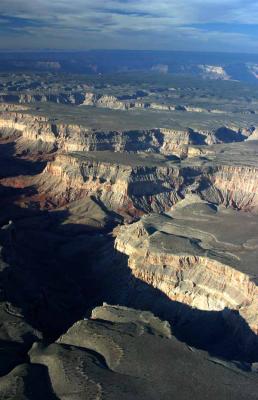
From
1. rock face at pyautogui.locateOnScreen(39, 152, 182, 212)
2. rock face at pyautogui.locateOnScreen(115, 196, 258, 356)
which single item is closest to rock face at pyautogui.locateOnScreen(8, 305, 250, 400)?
rock face at pyautogui.locateOnScreen(115, 196, 258, 356)

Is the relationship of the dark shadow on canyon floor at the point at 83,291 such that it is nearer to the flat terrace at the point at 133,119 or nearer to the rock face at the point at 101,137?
the rock face at the point at 101,137

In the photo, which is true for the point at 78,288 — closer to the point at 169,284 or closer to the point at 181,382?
the point at 169,284

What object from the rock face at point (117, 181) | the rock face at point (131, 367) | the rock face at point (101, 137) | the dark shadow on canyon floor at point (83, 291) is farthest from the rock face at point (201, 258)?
the rock face at point (101, 137)

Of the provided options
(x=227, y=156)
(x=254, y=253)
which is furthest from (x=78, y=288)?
(x=227, y=156)

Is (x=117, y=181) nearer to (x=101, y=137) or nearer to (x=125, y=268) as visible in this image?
(x=125, y=268)

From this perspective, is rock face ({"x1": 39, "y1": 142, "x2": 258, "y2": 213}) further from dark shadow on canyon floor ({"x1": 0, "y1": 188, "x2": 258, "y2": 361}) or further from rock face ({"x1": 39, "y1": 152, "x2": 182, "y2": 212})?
dark shadow on canyon floor ({"x1": 0, "y1": 188, "x2": 258, "y2": 361})

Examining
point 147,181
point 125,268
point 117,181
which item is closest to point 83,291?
point 125,268

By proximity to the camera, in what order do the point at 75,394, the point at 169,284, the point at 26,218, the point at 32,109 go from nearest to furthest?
1. the point at 75,394
2. the point at 169,284
3. the point at 26,218
4. the point at 32,109

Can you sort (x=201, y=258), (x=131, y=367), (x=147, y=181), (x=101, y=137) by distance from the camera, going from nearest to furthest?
(x=131, y=367) → (x=201, y=258) → (x=147, y=181) → (x=101, y=137)
